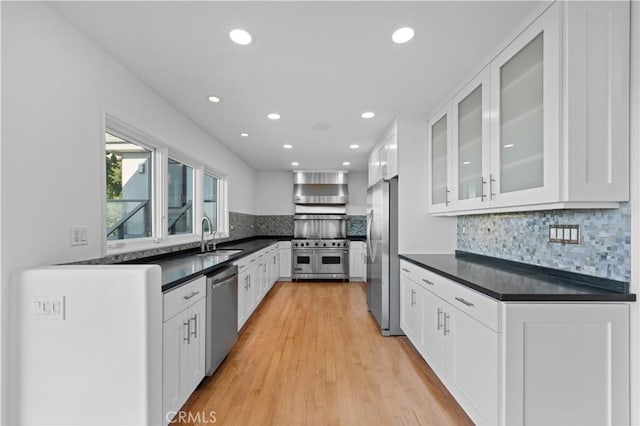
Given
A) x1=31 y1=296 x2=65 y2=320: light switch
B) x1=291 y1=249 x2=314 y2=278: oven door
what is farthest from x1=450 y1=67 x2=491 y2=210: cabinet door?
x1=291 y1=249 x2=314 y2=278: oven door

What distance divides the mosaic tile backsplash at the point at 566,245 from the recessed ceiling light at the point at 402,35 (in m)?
1.46

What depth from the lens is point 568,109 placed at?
150 cm

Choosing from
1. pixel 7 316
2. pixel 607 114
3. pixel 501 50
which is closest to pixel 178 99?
pixel 7 316

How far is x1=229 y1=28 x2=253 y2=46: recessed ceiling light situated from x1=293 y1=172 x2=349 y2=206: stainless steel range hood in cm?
476

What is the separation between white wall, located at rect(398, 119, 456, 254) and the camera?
3.34 m

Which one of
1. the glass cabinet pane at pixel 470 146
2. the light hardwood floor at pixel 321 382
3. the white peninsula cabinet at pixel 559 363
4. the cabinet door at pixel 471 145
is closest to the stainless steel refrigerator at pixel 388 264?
the light hardwood floor at pixel 321 382

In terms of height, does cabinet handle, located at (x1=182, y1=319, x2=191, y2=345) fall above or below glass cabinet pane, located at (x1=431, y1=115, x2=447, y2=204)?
below

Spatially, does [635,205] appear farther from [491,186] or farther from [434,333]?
[434,333]

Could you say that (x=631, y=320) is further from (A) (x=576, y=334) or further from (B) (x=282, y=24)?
(B) (x=282, y=24)

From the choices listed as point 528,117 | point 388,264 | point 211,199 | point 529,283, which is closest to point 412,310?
point 388,264

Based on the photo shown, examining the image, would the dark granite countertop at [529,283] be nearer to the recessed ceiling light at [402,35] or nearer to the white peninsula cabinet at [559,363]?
the white peninsula cabinet at [559,363]

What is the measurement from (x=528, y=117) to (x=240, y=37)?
5.94 feet

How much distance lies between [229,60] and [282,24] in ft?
1.90

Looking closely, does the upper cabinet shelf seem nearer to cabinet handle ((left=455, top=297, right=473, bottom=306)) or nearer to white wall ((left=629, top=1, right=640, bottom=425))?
white wall ((left=629, top=1, right=640, bottom=425))
